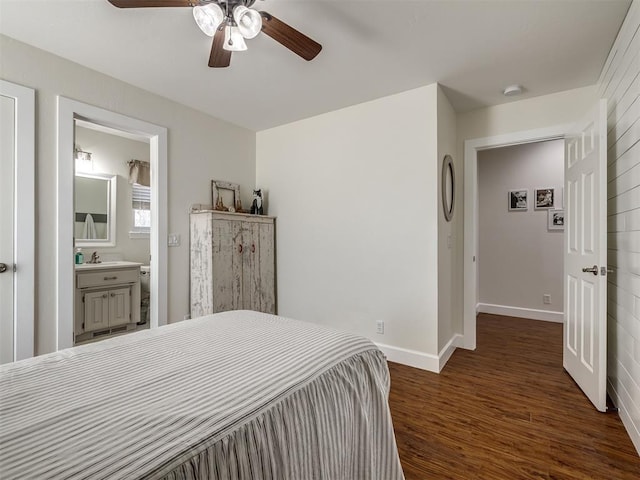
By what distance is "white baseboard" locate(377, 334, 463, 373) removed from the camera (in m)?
2.60

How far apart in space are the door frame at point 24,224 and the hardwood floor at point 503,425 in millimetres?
2487

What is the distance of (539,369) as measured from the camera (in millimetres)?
2635

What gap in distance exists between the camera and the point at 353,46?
6.78ft

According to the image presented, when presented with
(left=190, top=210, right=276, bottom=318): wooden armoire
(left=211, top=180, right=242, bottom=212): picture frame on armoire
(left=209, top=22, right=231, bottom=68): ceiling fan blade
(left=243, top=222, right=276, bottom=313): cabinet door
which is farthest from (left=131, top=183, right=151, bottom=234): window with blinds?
(left=209, top=22, right=231, bottom=68): ceiling fan blade

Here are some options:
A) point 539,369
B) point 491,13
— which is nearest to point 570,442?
point 539,369

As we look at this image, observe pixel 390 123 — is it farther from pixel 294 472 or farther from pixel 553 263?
pixel 553 263

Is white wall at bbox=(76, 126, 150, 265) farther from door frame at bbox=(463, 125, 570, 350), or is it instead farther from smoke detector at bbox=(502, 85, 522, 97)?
smoke detector at bbox=(502, 85, 522, 97)

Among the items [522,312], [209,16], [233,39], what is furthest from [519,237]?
[209,16]

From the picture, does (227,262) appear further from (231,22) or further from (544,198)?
(544,198)

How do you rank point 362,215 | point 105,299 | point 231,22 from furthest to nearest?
point 105,299 < point 362,215 < point 231,22

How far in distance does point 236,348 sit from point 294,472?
17.7 inches

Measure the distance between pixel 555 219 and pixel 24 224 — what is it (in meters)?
5.57

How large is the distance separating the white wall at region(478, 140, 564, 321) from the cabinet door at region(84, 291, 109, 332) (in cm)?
501

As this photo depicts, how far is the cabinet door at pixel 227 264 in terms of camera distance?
2.90m
